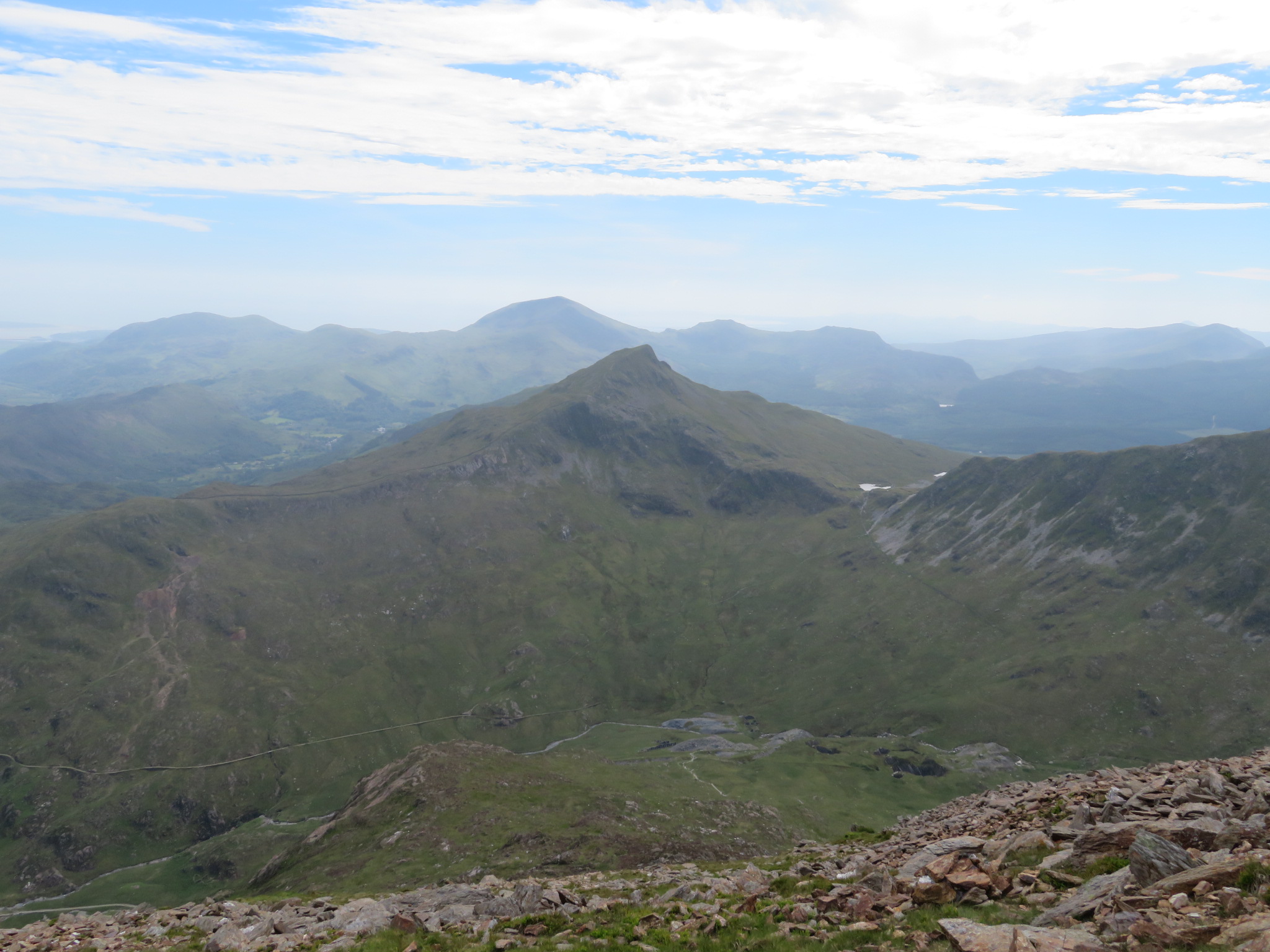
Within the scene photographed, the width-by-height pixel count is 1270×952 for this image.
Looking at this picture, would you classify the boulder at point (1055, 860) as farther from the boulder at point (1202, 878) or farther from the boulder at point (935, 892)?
the boulder at point (1202, 878)

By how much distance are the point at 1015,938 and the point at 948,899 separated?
6.58m

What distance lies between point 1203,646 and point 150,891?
969 feet

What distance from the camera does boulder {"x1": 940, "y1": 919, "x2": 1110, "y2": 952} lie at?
21672mm

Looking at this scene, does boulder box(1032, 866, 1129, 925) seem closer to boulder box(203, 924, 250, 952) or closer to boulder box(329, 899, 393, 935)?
boulder box(329, 899, 393, 935)


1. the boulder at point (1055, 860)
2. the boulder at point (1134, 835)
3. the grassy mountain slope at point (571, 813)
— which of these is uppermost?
the boulder at point (1134, 835)

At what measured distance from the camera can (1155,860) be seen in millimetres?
25406

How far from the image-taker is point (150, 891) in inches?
6895

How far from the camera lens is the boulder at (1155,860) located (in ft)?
82.6

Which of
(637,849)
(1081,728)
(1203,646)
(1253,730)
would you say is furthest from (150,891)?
(1203,646)

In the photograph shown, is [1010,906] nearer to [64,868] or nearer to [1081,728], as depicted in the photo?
[1081,728]

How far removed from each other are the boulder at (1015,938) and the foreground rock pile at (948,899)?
70 mm

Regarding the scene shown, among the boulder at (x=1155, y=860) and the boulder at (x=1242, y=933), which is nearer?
the boulder at (x=1242, y=933)

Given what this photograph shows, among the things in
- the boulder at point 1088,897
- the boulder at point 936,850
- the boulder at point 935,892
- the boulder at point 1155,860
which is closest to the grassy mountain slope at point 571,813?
the boulder at point 936,850

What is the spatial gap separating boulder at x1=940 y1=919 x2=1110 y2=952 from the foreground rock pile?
0.07m
